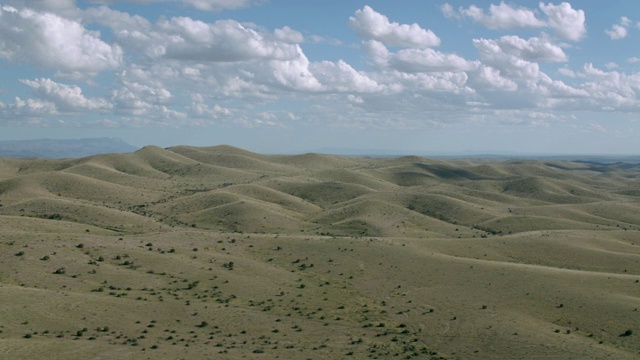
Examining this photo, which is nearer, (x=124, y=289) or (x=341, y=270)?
(x=124, y=289)

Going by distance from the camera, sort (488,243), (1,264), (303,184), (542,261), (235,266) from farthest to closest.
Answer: (303,184) < (488,243) < (542,261) < (235,266) < (1,264)

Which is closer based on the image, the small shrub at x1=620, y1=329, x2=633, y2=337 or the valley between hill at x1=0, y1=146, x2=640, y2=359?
the valley between hill at x1=0, y1=146, x2=640, y2=359

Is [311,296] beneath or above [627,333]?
beneath

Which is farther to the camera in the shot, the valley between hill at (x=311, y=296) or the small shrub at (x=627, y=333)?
the small shrub at (x=627, y=333)

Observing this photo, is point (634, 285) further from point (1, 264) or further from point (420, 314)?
point (1, 264)

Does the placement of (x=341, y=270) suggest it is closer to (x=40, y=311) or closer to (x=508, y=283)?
(x=508, y=283)

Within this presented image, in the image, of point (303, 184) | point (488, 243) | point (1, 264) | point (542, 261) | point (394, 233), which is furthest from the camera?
point (303, 184)

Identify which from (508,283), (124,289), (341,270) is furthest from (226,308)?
(508,283)

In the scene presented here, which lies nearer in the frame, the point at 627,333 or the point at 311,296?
the point at 627,333

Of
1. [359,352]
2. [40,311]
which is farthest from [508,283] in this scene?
[40,311]
